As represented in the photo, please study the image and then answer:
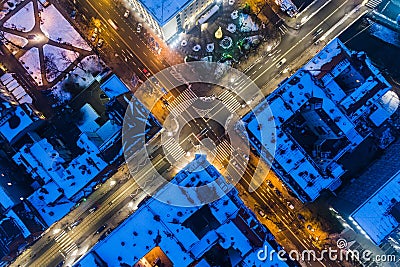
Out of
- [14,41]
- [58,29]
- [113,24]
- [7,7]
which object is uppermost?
[7,7]

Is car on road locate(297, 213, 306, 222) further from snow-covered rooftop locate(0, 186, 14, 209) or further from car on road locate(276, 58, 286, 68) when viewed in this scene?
snow-covered rooftop locate(0, 186, 14, 209)

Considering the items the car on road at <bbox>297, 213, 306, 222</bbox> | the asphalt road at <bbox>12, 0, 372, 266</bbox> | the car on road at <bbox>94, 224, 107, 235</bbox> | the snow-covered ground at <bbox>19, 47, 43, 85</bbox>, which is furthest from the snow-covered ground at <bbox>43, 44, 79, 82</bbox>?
the car on road at <bbox>297, 213, 306, 222</bbox>

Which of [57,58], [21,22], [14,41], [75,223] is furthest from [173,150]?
[21,22]

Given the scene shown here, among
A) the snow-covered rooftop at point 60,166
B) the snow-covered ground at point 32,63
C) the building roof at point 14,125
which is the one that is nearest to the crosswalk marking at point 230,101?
the snow-covered rooftop at point 60,166

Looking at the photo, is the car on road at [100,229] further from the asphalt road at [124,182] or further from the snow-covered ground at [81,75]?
the snow-covered ground at [81,75]

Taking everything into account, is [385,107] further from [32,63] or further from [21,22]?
[21,22]
